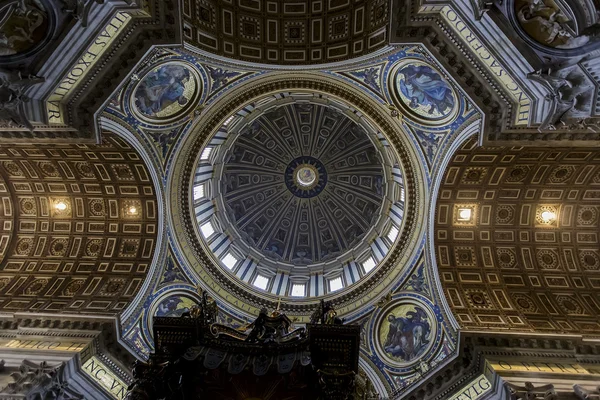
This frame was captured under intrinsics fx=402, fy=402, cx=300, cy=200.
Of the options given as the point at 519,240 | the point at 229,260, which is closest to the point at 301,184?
the point at 229,260

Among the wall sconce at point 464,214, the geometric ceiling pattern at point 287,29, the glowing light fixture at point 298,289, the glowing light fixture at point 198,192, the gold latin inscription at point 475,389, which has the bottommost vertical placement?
the gold latin inscription at point 475,389

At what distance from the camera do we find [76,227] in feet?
61.4

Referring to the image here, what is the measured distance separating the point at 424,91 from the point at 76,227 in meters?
16.5

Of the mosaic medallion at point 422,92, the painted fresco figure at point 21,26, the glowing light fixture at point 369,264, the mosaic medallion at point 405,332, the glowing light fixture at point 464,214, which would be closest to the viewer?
the painted fresco figure at point 21,26

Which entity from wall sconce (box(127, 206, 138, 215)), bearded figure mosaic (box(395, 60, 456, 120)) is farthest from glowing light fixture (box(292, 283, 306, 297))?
bearded figure mosaic (box(395, 60, 456, 120))

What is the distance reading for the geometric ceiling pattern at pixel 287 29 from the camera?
13.8 meters

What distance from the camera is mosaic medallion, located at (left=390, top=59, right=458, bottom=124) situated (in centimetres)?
1485

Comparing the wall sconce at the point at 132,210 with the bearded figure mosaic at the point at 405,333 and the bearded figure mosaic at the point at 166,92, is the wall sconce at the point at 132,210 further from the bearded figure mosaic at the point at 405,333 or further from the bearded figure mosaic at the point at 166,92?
the bearded figure mosaic at the point at 405,333

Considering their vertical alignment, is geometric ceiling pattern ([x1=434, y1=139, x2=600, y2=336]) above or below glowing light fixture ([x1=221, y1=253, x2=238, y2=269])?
above

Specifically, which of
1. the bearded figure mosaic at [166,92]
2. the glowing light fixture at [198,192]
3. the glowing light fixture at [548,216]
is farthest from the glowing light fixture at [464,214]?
the glowing light fixture at [198,192]

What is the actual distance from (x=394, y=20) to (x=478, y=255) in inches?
418

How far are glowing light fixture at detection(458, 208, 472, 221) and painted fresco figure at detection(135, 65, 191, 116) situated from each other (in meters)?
12.7

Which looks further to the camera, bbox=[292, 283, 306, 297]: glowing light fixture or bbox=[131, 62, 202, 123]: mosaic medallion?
bbox=[292, 283, 306, 297]: glowing light fixture

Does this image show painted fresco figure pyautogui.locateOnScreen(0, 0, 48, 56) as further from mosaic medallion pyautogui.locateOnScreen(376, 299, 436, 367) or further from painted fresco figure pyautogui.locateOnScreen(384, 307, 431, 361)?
painted fresco figure pyautogui.locateOnScreen(384, 307, 431, 361)
